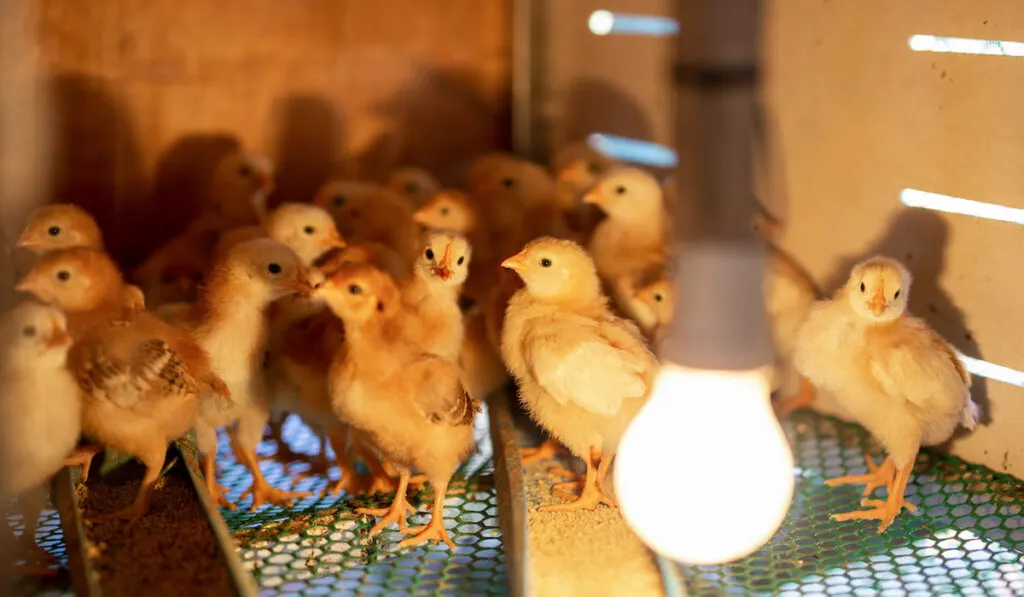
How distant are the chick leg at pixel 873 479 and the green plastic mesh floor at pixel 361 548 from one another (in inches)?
28.5

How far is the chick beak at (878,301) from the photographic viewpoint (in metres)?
2.04

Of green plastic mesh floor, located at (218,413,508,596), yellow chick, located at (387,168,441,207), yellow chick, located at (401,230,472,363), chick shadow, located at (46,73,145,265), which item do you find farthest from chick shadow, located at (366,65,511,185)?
green plastic mesh floor, located at (218,413,508,596)

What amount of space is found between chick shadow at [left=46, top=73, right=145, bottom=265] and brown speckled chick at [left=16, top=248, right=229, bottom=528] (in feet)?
2.74

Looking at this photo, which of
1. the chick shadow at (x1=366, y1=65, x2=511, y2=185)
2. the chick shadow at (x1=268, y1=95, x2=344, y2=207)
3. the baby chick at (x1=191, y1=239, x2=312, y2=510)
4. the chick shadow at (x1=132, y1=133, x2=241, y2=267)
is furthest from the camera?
the chick shadow at (x1=366, y1=65, x2=511, y2=185)

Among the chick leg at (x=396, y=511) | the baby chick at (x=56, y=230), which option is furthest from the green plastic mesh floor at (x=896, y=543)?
the baby chick at (x=56, y=230)

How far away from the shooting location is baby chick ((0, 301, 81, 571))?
1.72 meters

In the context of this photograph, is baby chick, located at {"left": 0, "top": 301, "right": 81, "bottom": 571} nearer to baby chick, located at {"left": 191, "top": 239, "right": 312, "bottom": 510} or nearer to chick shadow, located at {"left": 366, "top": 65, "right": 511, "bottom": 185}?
baby chick, located at {"left": 191, "top": 239, "right": 312, "bottom": 510}

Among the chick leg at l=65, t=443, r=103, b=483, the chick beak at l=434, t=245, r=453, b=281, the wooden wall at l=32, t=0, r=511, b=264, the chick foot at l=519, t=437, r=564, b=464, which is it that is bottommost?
the chick foot at l=519, t=437, r=564, b=464

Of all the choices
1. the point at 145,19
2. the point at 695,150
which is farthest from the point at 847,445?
the point at 145,19

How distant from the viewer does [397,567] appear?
1893 mm

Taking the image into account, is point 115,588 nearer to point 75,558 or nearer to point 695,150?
point 75,558

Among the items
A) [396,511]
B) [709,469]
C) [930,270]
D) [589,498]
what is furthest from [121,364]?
[930,270]

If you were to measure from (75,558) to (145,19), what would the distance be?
1.67 metres

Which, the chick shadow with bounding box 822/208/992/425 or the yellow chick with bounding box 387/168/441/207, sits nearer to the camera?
the chick shadow with bounding box 822/208/992/425
